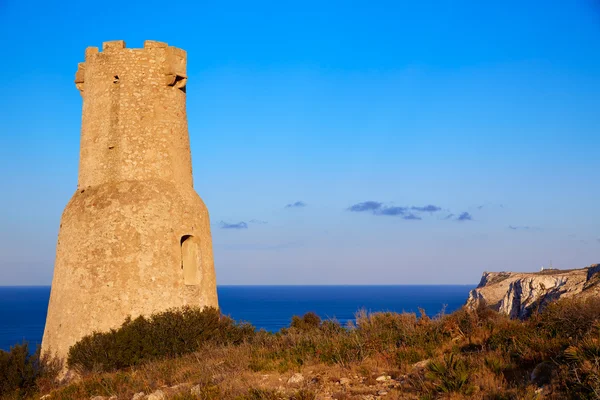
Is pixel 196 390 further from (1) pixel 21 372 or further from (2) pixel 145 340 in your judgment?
(1) pixel 21 372

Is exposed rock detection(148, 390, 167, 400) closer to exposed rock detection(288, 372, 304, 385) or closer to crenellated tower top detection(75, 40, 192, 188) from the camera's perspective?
A: exposed rock detection(288, 372, 304, 385)

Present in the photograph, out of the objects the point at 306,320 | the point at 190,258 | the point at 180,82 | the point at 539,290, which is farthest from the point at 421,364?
the point at 306,320

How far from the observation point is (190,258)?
1498 cm

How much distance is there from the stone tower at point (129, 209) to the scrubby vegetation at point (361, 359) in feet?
2.48

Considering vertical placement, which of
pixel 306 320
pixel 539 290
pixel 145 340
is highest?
pixel 539 290

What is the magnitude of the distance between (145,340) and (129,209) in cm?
314

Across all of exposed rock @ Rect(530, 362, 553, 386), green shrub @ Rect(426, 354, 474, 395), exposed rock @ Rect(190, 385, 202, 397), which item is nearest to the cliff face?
green shrub @ Rect(426, 354, 474, 395)

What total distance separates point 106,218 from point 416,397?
9.10m

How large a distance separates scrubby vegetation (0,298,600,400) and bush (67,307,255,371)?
24mm

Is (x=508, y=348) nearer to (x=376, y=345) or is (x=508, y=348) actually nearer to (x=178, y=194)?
(x=376, y=345)

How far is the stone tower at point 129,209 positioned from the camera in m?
13.4

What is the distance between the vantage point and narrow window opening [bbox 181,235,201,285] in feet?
48.2

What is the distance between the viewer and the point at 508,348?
8.66 metres

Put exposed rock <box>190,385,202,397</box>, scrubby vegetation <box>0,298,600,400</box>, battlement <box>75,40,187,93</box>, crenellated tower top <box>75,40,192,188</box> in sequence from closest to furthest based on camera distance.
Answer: scrubby vegetation <box>0,298,600,400</box>, exposed rock <box>190,385,202,397</box>, crenellated tower top <box>75,40,192,188</box>, battlement <box>75,40,187,93</box>
